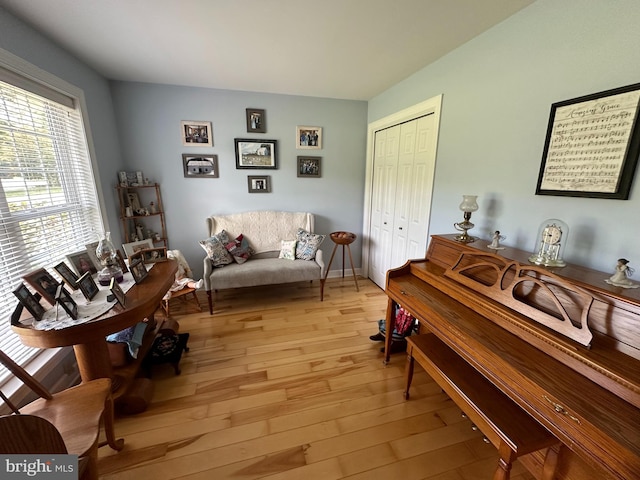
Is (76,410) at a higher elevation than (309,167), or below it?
below

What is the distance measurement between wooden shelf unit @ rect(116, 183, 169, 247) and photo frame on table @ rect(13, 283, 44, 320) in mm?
1684

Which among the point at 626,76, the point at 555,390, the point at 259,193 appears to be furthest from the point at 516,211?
the point at 259,193

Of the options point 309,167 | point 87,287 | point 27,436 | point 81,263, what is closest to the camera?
point 27,436

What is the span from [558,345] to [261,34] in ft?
8.03

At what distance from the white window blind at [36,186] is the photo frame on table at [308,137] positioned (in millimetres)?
2100

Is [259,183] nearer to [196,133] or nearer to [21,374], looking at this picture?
[196,133]

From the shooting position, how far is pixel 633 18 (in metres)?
1.13

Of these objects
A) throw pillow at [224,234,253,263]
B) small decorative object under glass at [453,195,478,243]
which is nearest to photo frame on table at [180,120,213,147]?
throw pillow at [224,234,253,263]

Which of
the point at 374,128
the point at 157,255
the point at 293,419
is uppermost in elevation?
the point at 374,128

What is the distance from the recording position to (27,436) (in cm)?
67

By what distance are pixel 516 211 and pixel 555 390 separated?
1.17 meters

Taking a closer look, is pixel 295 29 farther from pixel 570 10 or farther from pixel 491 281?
pixel 491 281

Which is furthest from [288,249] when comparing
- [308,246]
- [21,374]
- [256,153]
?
[21,374]

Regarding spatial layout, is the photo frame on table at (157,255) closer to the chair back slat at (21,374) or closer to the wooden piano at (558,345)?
the chair back slat at (21,374)
